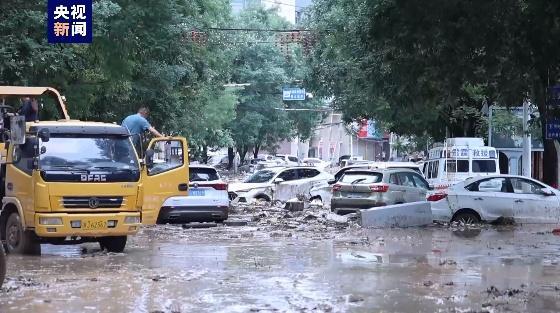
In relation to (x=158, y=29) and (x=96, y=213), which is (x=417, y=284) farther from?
(x=158, y=29)

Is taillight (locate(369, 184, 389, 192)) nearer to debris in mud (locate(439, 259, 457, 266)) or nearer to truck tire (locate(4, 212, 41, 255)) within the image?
debris in mud (locate(439, 259, 457, 266))

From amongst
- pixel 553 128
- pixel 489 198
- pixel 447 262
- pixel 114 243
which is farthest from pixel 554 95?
pixel 114 243

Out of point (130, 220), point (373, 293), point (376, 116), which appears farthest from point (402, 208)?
point (376, 116)

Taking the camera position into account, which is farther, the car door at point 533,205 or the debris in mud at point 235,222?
the debris in mud at point 235,222

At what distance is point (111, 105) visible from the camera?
29.6 metres

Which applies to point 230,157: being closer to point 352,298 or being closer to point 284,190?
point 284,190

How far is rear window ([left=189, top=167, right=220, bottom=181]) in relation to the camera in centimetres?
2112

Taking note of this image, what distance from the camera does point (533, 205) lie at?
834 inches

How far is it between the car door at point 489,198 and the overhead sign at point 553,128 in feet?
5.99

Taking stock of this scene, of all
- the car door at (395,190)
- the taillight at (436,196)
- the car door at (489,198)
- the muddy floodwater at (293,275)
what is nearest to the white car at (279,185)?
the car door at (395,190)

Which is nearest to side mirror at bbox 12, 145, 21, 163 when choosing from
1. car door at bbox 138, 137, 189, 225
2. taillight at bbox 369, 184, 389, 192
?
car door at bbox 138, 137, 189, 225

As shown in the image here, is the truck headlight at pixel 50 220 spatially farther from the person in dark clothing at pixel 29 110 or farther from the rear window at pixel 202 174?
the rear window at pixel 202 174

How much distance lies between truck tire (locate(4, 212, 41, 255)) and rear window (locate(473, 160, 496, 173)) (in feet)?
63.2

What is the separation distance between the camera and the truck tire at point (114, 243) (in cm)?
1484
